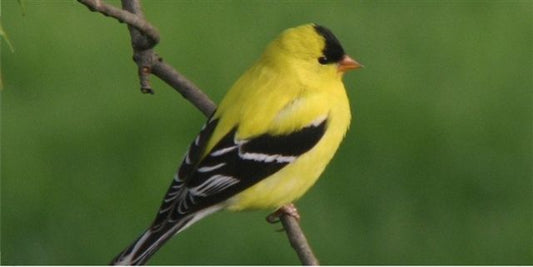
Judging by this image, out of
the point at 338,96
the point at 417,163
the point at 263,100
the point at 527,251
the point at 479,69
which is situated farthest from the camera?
the point at 479,69

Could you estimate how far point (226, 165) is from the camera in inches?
114

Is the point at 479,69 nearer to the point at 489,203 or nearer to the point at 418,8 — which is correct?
the point at 418,8

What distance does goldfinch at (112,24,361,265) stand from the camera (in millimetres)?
2863

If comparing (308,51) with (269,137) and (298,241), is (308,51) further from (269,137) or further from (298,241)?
(298,241)

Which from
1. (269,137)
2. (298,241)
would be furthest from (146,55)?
(269,137)

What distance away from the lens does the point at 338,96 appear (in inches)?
122

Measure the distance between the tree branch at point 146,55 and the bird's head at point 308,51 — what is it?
0.35 metres

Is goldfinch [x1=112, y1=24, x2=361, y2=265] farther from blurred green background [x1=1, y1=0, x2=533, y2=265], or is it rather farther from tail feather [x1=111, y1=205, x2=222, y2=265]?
blurred green background [x1=1, y1=0, x2=533, y2=265]

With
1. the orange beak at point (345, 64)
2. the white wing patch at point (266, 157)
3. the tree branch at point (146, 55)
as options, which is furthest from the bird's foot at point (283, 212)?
the orange beak at point (345, 64)

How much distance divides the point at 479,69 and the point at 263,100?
2.80 metres

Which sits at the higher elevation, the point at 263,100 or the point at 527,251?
the point at 263,100

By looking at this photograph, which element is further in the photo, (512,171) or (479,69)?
(479,69)

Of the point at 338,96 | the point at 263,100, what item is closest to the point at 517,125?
the point at 338,96

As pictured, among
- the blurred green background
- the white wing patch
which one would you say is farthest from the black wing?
the blurred green background
